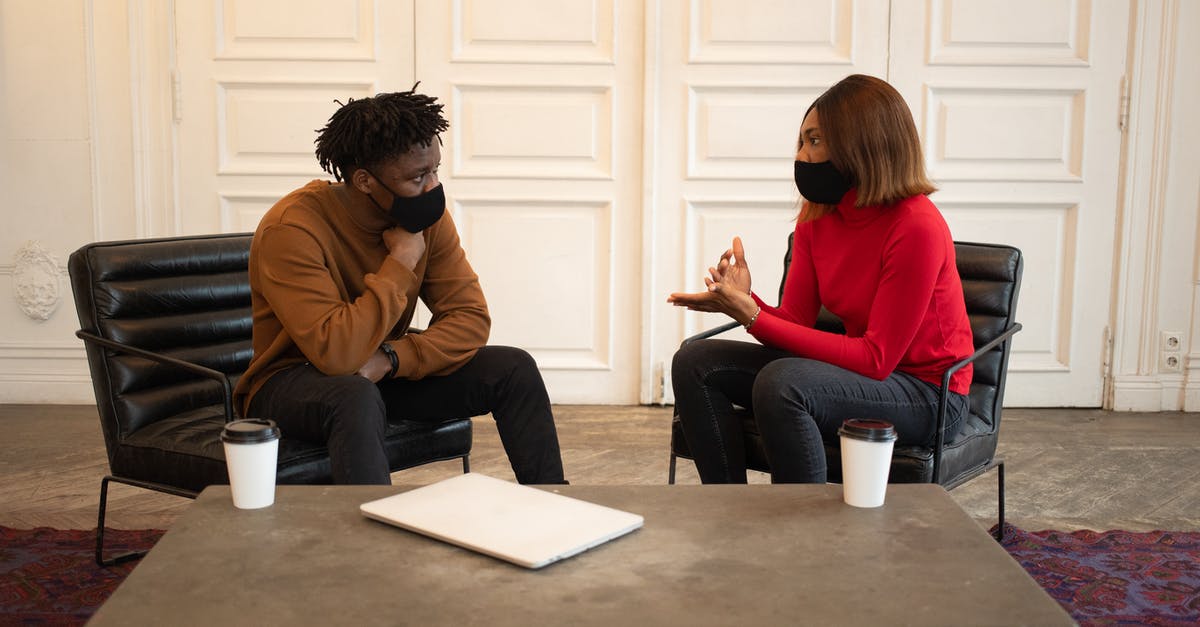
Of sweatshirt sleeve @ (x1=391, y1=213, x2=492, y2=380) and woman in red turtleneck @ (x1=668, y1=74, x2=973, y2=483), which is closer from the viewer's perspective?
woman in red turtleneck @ (x1=668, y1=74, x2=973, y2=483)

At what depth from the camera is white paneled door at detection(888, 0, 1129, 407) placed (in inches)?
170

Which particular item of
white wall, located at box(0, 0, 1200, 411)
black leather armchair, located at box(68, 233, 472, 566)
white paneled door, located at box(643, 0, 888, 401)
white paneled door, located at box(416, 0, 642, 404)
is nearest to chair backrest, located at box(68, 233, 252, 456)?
black leather armchair, located at box(68, 233, 472, 566)

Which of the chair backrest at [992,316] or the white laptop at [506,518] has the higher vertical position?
the chair backrest at [992,316]

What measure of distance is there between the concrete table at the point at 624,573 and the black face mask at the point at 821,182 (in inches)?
38.4

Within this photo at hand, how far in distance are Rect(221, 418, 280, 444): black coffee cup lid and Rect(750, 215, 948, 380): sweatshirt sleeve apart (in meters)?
1.28

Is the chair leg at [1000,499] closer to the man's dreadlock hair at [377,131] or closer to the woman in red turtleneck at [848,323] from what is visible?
the woman in red turtleneck at [848,323]

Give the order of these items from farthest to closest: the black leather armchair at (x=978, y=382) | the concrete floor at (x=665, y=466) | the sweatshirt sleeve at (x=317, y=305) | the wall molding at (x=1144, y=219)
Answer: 1. the wall molding at (x=1144, y=219)
2. the concrete floor at (x=665, y=466)
3. the black leather armchair at (x=978, y=382)
4. the sweatshirt sleeve at (x=317, y=305)

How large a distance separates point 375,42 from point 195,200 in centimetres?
95

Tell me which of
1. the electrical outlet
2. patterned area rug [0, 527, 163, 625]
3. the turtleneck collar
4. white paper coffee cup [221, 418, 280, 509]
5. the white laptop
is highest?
the turtleneck collar

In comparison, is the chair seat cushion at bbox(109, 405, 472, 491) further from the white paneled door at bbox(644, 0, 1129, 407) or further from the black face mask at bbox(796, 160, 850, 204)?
the white paneled door at bbox(644, 0, 1129, 407)

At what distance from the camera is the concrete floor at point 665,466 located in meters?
3.09

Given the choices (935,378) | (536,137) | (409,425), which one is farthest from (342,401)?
(536,137)

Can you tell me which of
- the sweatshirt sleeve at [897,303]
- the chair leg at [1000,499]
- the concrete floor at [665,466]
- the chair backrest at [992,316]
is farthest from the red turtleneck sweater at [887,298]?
the concrete floor at [665,466]

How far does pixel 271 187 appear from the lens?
438 cm
